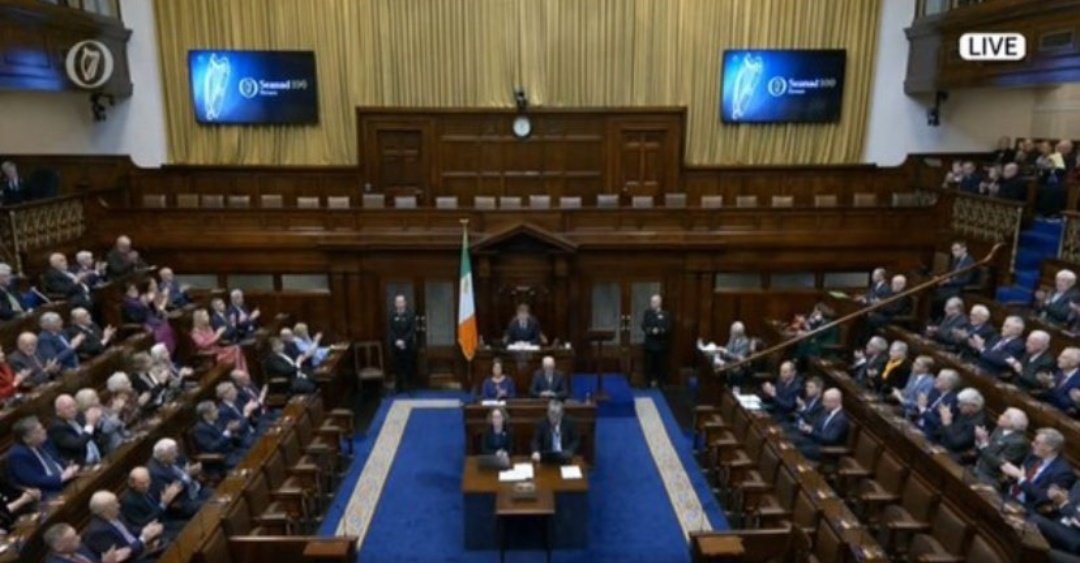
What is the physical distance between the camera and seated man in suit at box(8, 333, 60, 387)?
8117 mm

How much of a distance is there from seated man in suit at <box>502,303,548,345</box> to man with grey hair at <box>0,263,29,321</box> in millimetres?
6126

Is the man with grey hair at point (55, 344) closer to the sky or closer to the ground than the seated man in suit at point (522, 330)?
closer to the sky

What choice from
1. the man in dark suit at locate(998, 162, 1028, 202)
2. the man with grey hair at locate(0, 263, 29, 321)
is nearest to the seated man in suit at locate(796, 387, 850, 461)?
the man in dark suit at locate(998, 162, 1028, 202)

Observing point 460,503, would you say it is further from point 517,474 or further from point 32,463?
point 32,463

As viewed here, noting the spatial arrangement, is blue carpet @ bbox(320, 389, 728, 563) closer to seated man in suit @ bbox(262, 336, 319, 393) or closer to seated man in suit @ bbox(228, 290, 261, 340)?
seated man in suit @ bbox(262, 336, 319, 393)

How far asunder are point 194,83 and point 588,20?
24.3 ft

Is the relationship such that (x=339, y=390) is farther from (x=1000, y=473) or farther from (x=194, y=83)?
(x=1000, y=473)

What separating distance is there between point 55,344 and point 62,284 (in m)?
1.75

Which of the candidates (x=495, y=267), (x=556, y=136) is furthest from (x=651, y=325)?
(x=556, y=136)

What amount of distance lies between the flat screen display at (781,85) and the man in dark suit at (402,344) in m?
7.09

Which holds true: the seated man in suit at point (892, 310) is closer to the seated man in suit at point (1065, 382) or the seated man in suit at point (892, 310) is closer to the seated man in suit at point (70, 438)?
the seated man in suit at point (1065, 382)

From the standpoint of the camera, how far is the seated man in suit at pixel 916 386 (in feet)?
27.1

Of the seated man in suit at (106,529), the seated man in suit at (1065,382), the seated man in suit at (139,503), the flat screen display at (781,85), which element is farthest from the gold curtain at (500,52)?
the seated man in suit at (106,529)

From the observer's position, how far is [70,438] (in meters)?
6.96
